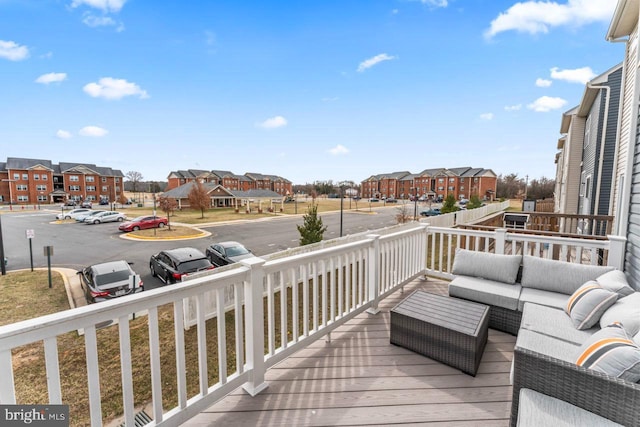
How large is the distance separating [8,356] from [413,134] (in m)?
27.7

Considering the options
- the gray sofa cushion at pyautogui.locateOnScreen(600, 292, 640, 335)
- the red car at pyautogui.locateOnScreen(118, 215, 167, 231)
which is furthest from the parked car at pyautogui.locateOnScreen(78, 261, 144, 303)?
the red car at pyautogui.locateOnScreen(118, 215, 167, 231)

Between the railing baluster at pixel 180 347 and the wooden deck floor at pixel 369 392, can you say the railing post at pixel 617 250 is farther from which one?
the railing baluster at pixel 180 347

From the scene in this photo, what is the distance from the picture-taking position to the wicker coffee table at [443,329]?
2.20 m

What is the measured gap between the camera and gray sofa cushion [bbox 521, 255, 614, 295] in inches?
109

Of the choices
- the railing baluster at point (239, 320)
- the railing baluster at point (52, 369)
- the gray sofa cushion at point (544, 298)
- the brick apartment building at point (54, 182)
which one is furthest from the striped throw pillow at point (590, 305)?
the brick apartment building at point (54, 182)

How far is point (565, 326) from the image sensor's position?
2.20m

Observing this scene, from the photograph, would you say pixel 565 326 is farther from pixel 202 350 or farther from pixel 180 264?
pixel 180 264

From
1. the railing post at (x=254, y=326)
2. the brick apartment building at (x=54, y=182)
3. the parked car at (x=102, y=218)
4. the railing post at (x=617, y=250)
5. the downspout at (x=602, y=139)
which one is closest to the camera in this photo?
the railing post at (x=254, y=326)

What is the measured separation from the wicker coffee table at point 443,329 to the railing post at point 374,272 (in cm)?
56

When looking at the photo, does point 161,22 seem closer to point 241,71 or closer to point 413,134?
point 241,71

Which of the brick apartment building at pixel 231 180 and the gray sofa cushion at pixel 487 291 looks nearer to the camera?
the gray sofa cushion at pixel 487 291

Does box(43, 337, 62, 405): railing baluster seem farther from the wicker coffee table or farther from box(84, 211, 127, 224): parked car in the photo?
box(84, 211, 127, 224): parked car

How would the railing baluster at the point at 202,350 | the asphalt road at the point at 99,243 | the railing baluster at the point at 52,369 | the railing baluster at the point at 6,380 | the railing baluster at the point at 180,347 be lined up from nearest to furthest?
1. the railing baluster at the point at 6,380
2. the railing baluster at the point at 52,369
3. the railing baluster at the point at 180,347
4. the railing baluster at the point at 202,350
5. the asphalt road at the point at 99,243

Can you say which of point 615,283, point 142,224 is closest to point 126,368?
point 615,283
